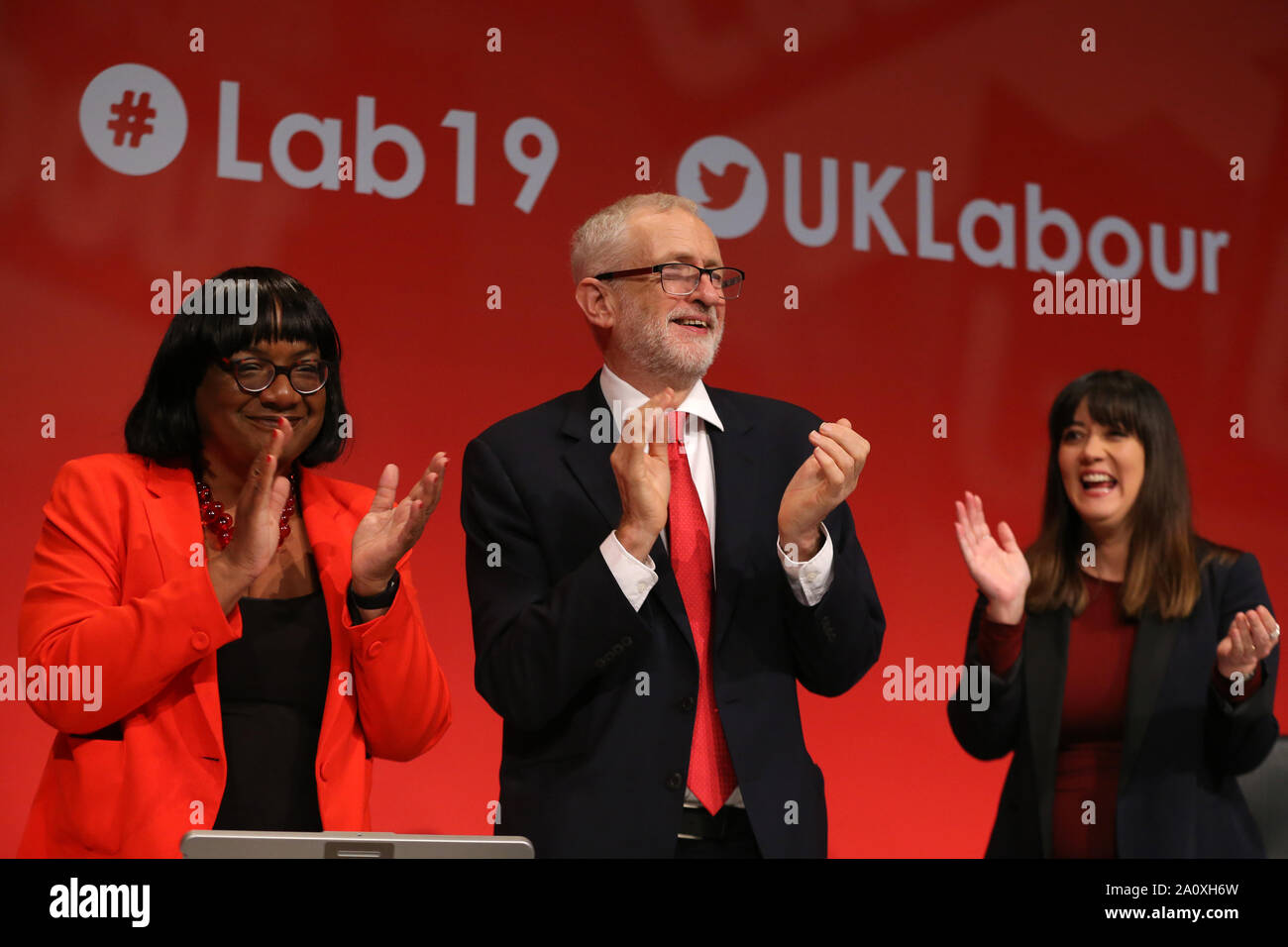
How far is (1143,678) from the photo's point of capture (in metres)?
Result: 2.88

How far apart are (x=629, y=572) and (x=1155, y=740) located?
4.44 feet

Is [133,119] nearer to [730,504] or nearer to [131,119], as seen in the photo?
[131,119]

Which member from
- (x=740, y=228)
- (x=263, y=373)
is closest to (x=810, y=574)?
(x=263, y=373)

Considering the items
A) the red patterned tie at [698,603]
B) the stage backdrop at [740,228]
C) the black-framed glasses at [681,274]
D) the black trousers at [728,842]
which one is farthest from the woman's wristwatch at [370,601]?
the stage backdrop at [740,228]

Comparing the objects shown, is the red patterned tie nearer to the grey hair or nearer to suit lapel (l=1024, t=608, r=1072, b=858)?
the grey hair

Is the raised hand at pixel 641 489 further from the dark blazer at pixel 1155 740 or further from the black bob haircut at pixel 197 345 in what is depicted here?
the dark blazer at pixel 1155 740

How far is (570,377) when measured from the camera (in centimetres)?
351

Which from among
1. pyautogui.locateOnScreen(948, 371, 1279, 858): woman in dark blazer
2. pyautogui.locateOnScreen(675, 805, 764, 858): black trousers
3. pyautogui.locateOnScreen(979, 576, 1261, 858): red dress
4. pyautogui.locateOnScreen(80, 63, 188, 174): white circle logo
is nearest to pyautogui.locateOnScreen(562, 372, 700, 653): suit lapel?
pyautogui.locateOnScreen(675, 805, 764, 858): black trousers

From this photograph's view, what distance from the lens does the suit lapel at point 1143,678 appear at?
2836 mm

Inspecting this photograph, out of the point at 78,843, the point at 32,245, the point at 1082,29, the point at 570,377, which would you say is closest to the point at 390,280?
the point at 570,377

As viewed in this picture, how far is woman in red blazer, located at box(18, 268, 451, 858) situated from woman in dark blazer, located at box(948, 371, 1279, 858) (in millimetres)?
1203

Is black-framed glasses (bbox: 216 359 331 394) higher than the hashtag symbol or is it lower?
lower

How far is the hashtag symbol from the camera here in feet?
10.2

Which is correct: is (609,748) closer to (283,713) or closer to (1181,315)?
(283,713)
